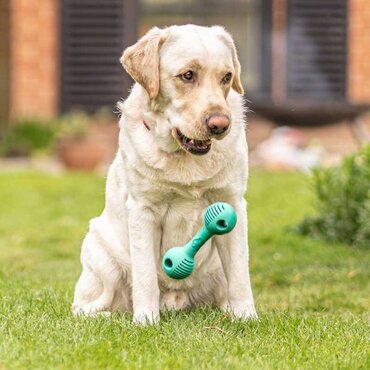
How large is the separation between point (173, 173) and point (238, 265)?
0.50 metres

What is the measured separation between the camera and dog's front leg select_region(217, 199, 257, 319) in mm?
4434

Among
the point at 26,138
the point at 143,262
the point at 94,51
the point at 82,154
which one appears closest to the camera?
the point at 143,262

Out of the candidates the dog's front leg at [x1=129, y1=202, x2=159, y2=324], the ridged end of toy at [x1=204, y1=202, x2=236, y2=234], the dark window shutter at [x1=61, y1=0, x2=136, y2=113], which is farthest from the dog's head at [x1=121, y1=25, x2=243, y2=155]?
the dark window shutter at [x1=61, y1=0, x2=136, y2=113]

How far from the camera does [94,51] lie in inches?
582

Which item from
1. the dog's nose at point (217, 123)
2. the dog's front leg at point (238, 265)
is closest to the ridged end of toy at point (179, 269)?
the dog's front leg at point (238, 265)

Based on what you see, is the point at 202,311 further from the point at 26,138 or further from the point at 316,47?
the point at 316,47

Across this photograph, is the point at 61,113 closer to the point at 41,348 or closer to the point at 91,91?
the point at 91,91

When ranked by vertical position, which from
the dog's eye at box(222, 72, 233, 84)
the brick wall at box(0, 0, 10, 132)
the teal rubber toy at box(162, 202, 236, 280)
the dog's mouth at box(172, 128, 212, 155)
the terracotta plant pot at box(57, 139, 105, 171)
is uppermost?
the dog's eye at box(222, 72, 233, 84)

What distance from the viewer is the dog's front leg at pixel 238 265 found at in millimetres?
4434

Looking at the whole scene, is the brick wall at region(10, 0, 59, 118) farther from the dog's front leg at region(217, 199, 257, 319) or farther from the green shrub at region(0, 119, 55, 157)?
the dog's front leg at region(217, 199, 257, 319)

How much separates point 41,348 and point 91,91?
36.8 ft

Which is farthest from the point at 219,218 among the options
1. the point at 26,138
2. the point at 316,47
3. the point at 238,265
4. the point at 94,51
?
the point at 316,47

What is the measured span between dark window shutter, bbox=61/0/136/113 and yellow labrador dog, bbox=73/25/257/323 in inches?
401

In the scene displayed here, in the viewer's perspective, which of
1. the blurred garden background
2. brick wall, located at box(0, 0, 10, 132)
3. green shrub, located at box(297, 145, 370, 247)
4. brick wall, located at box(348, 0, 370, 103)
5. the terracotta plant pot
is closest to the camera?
the blurred garden background
